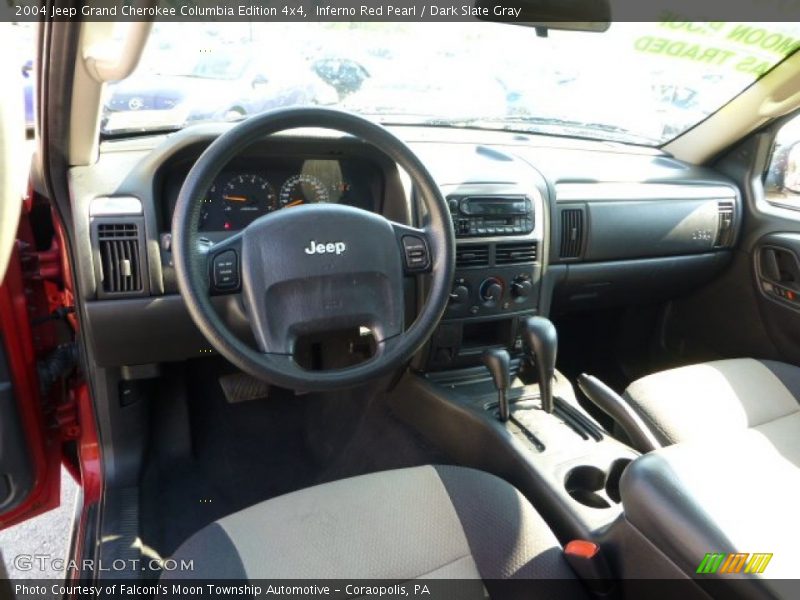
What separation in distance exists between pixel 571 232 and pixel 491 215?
40 centimetres

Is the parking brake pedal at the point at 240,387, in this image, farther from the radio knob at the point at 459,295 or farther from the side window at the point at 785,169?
the side window at the point at 785,169

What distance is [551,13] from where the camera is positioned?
168 centimetres

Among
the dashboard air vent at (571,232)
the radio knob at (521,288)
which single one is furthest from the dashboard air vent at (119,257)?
the dashboard air vent at (571,232)

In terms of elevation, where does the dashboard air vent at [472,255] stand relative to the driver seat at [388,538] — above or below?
above

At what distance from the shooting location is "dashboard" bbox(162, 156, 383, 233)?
1.71m

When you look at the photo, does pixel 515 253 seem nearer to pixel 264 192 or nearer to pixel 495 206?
pixel 495 206

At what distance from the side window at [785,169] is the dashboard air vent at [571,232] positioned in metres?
0.92

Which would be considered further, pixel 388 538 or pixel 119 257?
pixel 119 257

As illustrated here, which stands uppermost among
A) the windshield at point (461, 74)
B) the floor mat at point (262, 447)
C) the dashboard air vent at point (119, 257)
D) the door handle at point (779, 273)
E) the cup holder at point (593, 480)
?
the windshield at point (461, 74)

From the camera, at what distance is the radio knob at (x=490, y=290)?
2.03 m

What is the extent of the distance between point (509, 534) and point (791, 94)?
77.4 inches

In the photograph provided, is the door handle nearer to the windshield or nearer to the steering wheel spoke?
the windshield

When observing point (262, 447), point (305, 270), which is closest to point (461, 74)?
point (305, 270)

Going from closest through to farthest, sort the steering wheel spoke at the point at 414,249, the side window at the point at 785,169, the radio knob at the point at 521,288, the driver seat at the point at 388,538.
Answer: the driver seat at the point at 388,538
the steering wheel spoke at the point at 414,249
the radio knob at the point at 521,288
the side window at the point at 785,169
